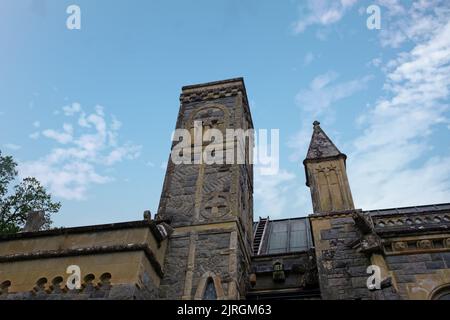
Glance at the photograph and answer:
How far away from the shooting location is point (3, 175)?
54.6 feet

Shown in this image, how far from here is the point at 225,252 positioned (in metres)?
8.56

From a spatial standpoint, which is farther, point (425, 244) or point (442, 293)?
point (425, 244)

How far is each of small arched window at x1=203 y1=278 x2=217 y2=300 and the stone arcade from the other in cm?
2

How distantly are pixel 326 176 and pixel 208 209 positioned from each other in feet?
11.2

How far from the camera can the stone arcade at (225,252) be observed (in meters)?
7.27

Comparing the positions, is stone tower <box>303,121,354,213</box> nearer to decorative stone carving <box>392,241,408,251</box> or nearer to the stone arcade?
the stone arcade

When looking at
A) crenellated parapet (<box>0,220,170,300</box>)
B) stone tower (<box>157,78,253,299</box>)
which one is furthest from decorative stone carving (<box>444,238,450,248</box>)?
crenellated parapet (<box>0,220,170,300</box>)

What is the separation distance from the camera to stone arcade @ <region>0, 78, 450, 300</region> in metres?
7.27

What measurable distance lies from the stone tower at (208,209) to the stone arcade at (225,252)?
27 mm

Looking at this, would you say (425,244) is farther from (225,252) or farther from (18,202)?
(18,202)

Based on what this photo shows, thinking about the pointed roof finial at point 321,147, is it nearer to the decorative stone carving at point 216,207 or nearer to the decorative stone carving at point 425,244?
the decorative stone carving at point 216,207

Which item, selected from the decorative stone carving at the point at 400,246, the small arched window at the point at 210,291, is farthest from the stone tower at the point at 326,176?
the small arched window at the point at 210,291

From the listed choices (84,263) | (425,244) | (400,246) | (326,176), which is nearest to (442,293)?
(425,244)
